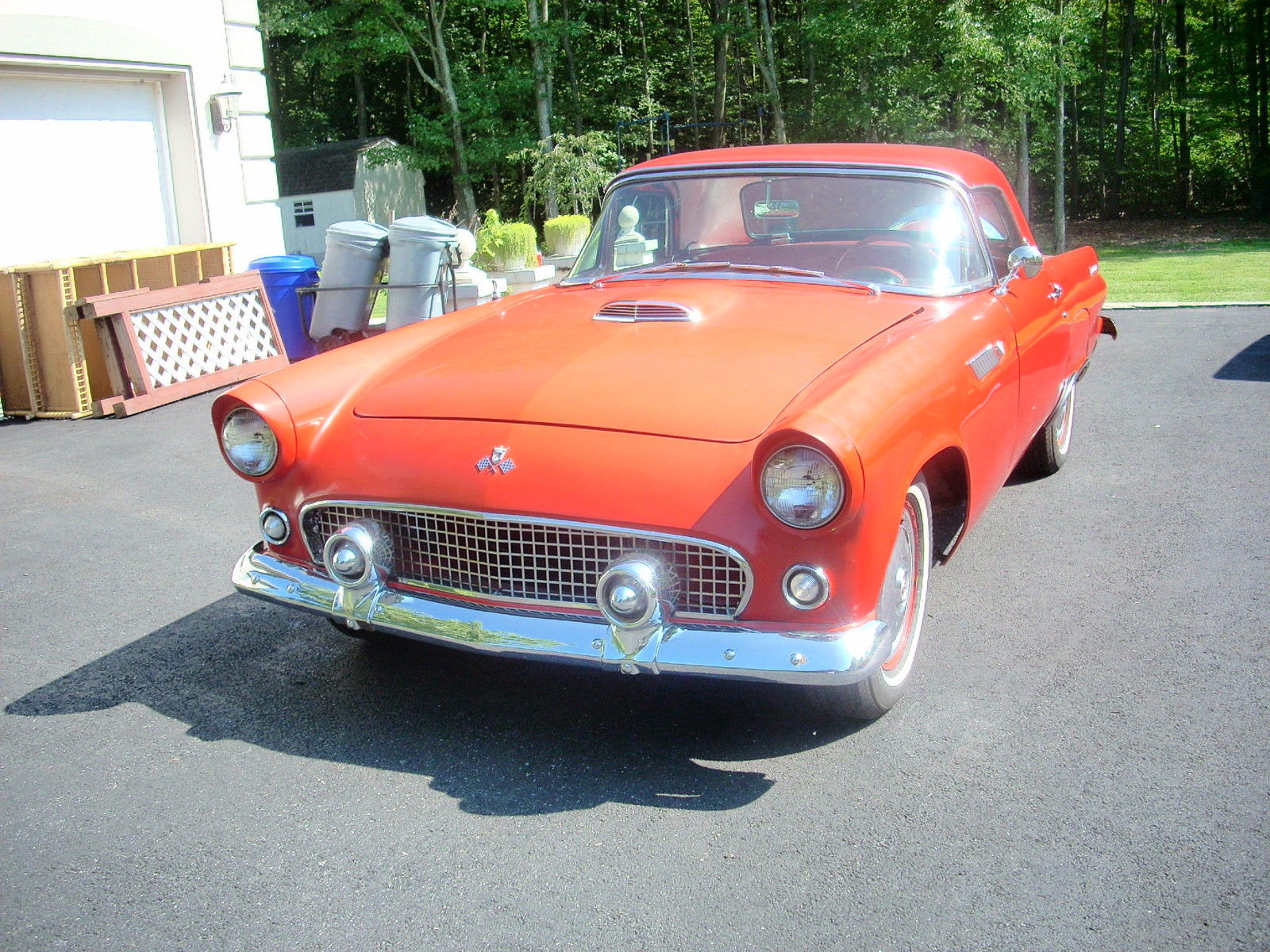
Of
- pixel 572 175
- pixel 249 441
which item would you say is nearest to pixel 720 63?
pixel 572 175

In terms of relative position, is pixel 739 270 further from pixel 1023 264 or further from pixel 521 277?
pixel 521 277

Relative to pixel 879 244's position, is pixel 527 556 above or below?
below

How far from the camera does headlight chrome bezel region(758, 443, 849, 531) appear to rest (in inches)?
108

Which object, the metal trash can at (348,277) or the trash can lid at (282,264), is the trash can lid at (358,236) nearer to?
the metal trash can at (348,277)

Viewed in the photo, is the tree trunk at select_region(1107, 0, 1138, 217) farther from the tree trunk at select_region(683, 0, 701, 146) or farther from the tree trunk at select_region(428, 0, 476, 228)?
the tree trunk at select_region(428, 0, 476, 228)

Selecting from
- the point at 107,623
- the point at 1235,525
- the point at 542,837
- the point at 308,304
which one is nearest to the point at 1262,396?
the point at 1235,525

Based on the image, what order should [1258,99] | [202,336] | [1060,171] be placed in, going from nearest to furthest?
[202,336] → [1060,171] → [1258,99]

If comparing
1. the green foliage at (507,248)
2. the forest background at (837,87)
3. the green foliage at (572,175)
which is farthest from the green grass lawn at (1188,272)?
the green foliage at (572,175)

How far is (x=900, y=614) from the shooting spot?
3.22 metres

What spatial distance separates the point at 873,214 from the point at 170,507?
3.58 m

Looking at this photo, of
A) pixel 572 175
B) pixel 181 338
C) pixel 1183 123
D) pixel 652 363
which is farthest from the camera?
pixel 1183 123

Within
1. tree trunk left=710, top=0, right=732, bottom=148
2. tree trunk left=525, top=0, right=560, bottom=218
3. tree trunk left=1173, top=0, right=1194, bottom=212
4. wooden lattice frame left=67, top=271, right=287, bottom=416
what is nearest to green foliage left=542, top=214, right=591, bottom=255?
wooden lattice frame left=67, top=271, right=287, bottom=416

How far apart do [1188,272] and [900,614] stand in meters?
13.3

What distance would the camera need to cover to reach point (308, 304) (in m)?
9.85
